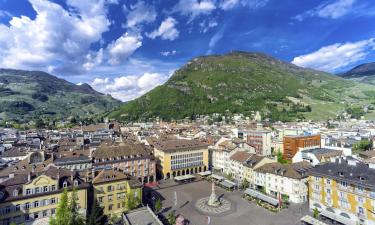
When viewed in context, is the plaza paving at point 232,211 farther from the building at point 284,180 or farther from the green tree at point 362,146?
the green tree at point 362,146

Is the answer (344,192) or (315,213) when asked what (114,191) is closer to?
(315,213)

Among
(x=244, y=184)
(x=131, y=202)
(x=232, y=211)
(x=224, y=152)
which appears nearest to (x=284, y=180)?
(x=244, y=184)

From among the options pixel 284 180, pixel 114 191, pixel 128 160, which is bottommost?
pixel 284 180

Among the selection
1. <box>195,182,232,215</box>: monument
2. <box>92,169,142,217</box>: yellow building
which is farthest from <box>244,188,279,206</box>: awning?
<box>92,169,142,217</box>: yellow building

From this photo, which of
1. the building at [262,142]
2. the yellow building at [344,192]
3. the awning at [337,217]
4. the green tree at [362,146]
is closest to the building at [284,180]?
the yellow building at [344,192]

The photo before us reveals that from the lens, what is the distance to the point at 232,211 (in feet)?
209

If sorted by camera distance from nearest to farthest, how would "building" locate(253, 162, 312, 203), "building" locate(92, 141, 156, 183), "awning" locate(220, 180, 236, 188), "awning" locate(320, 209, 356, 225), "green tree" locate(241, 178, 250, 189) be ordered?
1. "awning" locate(320, 209, 356, 225)
2. "building" locate(253, 162, 312, 203)
3. "building" locate(92, 141, 156, 183)
4. "awning" locate(220, 180, 236, 188)
5. "green tree" locate(241, 178, 250, 189)

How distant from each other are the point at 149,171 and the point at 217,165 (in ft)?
108

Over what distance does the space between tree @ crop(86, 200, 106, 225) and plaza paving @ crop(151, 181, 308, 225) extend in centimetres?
1613

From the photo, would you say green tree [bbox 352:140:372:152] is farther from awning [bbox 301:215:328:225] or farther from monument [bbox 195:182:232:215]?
monument [bbox 195:182:232:215]

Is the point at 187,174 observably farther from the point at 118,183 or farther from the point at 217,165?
the point at 118,183

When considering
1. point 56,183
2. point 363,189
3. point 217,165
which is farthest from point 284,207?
point 56,183

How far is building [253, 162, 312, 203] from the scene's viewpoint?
68438 millimetres

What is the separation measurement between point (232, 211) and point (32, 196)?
156ft
